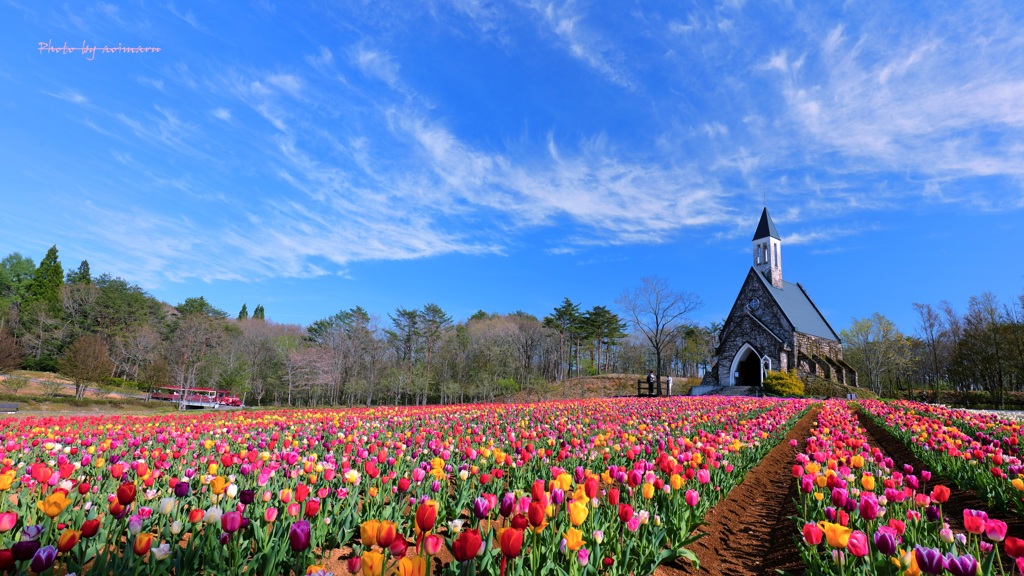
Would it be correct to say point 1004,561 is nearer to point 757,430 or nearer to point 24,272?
point 757,430

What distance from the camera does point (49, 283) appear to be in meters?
59.2

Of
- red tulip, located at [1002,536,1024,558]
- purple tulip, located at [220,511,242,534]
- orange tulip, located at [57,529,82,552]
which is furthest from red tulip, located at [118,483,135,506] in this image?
red tulip, located at [1002,536,1024,558]

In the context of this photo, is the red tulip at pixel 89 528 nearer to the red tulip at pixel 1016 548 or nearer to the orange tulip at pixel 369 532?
the orange tulip at pixel 369 532

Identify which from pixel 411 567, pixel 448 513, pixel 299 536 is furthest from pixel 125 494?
pixel 448 513

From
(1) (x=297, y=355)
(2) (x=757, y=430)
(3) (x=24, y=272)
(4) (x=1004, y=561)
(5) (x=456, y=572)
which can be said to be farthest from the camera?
(3) (x=24, y=272)

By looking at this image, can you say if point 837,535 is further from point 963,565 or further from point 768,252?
point 768,252

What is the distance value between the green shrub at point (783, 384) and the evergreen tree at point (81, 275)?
7643 centimetres

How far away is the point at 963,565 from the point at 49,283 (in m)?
81.1

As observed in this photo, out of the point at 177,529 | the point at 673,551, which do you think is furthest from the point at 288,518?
the point at 673,551

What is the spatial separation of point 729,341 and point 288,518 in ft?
139

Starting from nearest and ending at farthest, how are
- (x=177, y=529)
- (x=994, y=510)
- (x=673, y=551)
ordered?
(x=177, y=529) → (x=673, y=551) → (x=994, y=510)

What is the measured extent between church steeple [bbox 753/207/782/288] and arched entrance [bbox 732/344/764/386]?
747cm

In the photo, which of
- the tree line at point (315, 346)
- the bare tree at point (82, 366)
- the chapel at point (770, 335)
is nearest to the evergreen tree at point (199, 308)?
the tree line at point (315, 346)

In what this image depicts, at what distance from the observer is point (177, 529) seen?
2.68 metres
